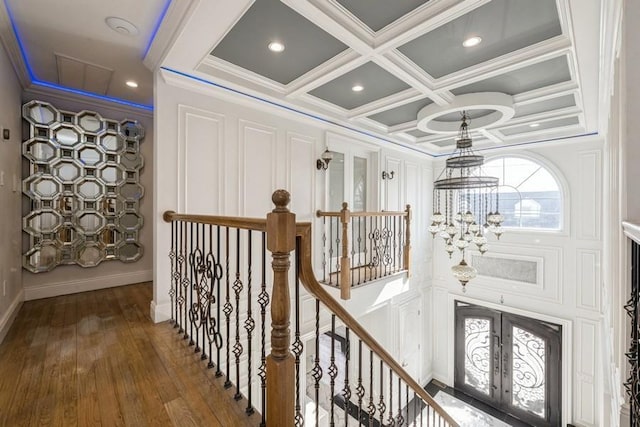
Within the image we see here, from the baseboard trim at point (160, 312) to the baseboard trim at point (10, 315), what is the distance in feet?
3.41

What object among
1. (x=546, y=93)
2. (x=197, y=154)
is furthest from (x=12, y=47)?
(x=546, y=93)

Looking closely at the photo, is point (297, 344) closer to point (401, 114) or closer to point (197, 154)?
point (197, 154)

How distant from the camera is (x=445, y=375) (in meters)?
6.23

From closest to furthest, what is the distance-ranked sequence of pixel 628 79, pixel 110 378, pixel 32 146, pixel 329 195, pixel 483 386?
pixel 628 79 < pixel 110 378 < pixel 32 146 < pixel 329 195 < pixel 483 386

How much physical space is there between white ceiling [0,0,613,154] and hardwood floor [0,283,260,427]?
2381mm

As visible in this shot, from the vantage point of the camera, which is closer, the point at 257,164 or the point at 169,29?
the point at 169,29

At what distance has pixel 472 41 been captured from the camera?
2.31 metres

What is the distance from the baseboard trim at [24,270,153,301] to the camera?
10.7 ft

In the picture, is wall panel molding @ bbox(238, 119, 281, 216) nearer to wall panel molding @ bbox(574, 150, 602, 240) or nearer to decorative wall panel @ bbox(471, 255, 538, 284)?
decorative wall panel @ bbox(471, 255, 538, 284)

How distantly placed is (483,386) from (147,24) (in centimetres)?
773

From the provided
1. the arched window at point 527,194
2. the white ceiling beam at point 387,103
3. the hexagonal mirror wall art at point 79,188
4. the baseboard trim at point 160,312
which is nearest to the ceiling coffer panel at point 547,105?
the white ceiling beam at point 387,103

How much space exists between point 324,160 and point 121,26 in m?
2.58

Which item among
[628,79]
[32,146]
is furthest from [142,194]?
[628,79]

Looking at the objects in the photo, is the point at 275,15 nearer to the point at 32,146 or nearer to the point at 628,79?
the point at 628,79
